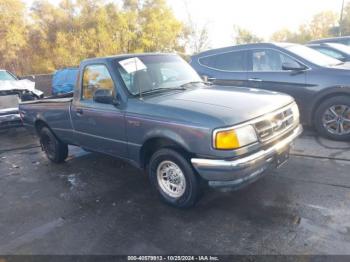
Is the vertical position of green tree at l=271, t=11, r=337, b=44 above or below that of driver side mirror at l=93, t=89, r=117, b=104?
above

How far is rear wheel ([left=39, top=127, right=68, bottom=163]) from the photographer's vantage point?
573cm

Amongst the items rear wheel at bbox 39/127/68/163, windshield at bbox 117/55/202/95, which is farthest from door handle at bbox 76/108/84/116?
rear wheel at bbox 39/127/68/163

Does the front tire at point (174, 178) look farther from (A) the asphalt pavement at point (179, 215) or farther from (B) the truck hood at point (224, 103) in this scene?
(B) the truck hood at point (224, 103)

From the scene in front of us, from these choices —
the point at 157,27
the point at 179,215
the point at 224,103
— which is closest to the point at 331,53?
the point at 224,103

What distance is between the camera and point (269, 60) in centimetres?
636

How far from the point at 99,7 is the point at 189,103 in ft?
78.2

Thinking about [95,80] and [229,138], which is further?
[95,80]

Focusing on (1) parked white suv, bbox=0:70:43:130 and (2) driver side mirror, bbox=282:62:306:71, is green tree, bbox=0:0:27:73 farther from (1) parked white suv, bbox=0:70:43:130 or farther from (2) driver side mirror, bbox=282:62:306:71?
(2) driver side mirror, bbox=282:62:306:71

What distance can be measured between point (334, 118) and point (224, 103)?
119 inches

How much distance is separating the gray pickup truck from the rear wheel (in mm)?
708

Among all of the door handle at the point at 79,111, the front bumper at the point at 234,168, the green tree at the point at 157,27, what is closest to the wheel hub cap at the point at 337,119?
the front bumper at the point at 234,168

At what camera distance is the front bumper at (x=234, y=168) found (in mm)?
3160

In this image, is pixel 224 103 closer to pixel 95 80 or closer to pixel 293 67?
pixel 95 80

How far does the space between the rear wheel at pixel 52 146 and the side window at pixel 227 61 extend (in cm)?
364
